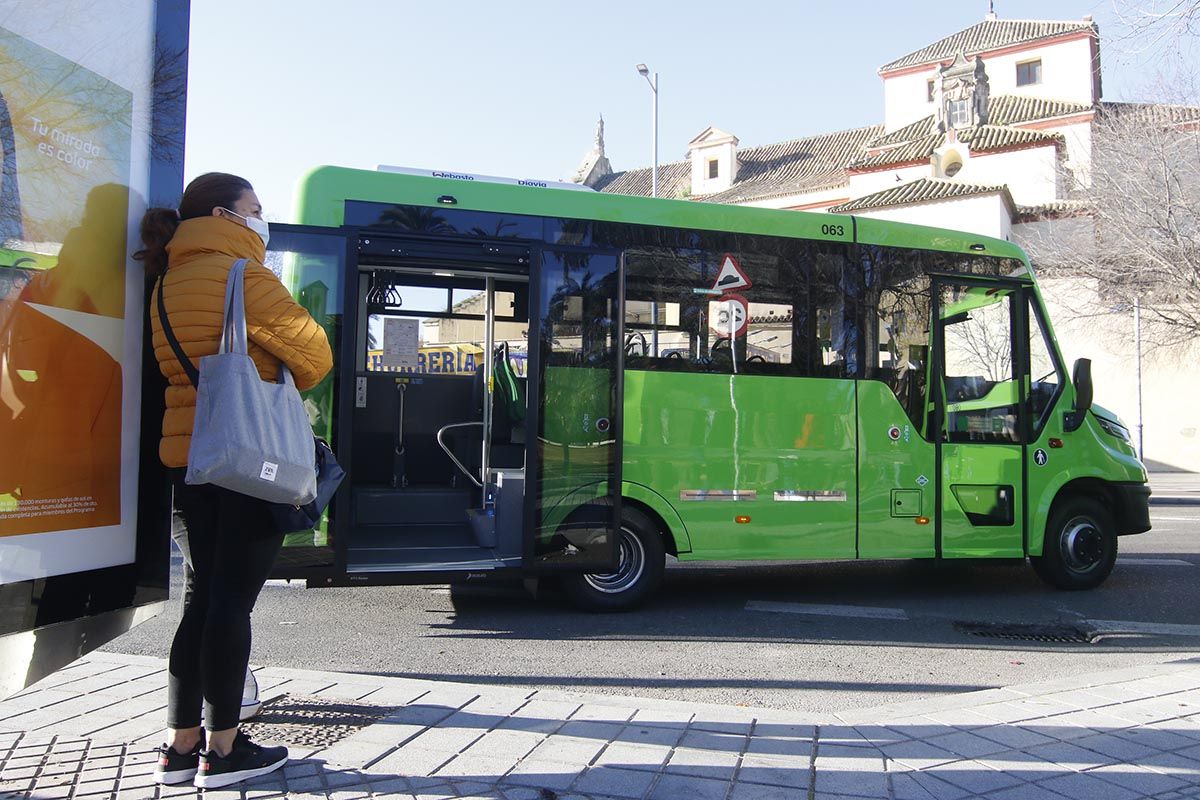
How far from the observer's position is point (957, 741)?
379 centimetres

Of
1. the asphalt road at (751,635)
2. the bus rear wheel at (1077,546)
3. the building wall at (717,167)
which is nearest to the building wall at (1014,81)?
the building wall at (717,167)

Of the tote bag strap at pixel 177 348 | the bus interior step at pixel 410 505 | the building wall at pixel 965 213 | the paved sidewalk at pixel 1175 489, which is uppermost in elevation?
the building wall at pixel 965 213

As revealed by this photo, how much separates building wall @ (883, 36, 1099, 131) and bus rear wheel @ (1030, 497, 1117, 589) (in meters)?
40.7

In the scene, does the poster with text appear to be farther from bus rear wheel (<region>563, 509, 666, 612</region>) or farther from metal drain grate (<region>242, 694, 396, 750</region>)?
bus rear wheel (<region>563, 509, 666, 612</region>)

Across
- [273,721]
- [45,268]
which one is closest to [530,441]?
[273,721]

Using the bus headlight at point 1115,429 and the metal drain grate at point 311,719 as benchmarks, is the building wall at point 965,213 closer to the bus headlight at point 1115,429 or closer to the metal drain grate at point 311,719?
the bus headlight at point 1115,429

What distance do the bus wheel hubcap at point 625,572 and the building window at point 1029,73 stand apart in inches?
1908

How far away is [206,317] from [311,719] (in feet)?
6.08

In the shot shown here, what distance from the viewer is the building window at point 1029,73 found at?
46781 mm

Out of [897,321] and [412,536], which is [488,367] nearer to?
[412,536]

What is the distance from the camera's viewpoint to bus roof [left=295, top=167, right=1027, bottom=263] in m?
6.43

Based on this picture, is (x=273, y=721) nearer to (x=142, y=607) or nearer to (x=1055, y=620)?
(x=142, y=607)

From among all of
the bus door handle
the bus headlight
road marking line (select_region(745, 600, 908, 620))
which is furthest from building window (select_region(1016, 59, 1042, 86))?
the bus door handle

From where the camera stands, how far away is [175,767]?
3.13 m
